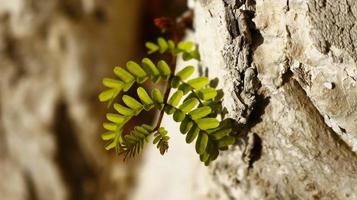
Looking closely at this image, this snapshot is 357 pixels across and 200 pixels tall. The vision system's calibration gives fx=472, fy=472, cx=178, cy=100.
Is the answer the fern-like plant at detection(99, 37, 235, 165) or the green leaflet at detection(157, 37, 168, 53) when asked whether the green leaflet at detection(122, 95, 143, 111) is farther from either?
the green leaflet at detection(157, 37, 168, 53)

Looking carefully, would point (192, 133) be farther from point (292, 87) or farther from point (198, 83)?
point (292, 87)

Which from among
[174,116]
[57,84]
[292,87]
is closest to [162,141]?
[174,116]

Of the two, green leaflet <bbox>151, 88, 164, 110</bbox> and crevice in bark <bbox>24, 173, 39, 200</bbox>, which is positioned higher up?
green leaflet <bbox>151, 88, 164, 110</bbox>

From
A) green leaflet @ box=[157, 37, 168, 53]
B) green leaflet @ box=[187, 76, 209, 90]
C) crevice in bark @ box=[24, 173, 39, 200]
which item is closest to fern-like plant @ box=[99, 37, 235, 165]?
green leaflet @ box=[187, 76, 209, 90]

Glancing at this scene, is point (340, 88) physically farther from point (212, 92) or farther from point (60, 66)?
point (60, 66)

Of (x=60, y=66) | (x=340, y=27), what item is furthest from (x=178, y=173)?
(x=340, y=27)

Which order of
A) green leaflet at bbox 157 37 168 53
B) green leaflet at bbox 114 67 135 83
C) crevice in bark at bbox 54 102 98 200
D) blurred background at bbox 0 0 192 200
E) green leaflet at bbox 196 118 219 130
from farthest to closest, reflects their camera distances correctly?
1. crevice in bark at bbox 54 102 98 200
2. blurred background at bbox 0 0 192 200
3. green leaflet at bbox 157 37 168 53
4. green leaflet at bbox 114 67 135 83
5. green leaflet at bbox 196 118 219 130

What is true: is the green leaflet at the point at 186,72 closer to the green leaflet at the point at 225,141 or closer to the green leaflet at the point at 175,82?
the green leaflet at the point at 175,82
